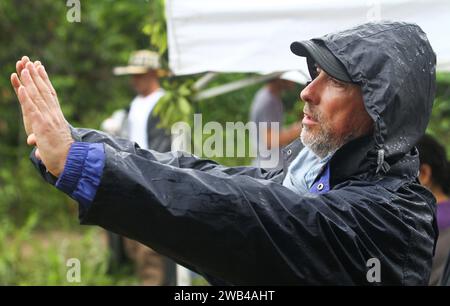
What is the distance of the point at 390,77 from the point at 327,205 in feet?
1.31

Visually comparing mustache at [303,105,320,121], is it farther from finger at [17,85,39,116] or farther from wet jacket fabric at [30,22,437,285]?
finger at [17,85,39,116]

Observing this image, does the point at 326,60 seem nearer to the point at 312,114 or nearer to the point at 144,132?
the point at 312,114

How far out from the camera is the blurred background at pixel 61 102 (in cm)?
725

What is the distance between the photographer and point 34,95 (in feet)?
6.52

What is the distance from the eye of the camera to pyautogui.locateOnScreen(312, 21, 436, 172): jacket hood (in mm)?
2258

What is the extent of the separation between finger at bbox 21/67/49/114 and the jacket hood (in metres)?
0.83

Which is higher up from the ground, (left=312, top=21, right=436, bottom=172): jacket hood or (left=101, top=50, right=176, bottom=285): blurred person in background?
(left=312, top=21, right=436, bottom=172): jacket hood

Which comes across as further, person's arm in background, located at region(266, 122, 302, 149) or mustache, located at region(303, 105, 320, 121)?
person's arm in background, located at region(266, 122, 302, 149)

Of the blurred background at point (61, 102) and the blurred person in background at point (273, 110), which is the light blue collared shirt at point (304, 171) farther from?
the blurred background at point (61, 102)

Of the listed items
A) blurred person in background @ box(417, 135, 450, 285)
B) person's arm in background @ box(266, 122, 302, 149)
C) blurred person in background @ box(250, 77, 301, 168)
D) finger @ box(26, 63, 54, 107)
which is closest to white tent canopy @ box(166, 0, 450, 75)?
blurred person in background @ box(417, 135, 450, 285)

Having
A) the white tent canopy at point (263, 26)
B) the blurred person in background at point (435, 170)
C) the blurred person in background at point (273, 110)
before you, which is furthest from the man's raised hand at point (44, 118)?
the blurred person in background at point (273, 110)

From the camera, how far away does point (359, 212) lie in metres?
2.16
